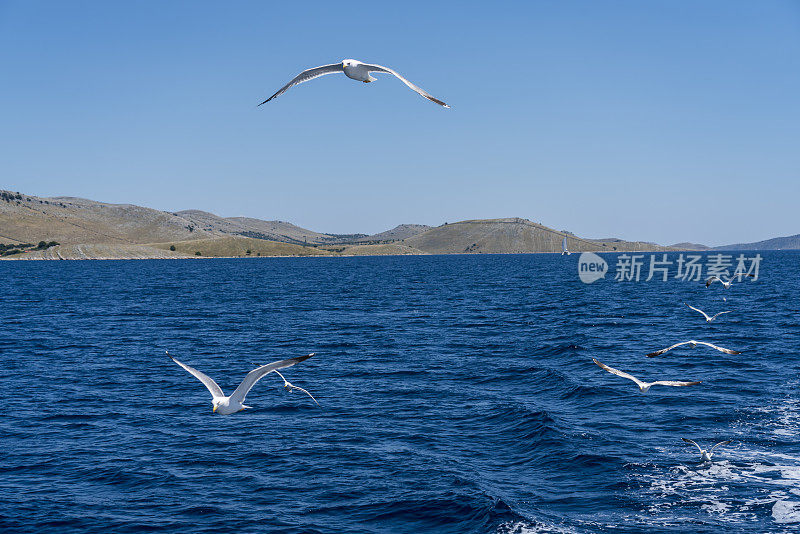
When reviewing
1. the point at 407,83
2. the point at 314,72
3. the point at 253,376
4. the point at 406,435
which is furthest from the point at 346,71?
the point at 406,435

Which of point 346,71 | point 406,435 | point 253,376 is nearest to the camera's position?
point 346,71

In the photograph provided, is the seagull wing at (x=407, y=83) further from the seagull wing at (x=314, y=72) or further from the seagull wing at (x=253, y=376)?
the seagull wing at (x=253, y=376)

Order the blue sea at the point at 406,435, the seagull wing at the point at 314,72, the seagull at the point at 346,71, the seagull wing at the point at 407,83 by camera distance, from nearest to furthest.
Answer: the seagull wing at the point at 407,83 < the seagull at the point at 346,71 < the seagull wing at the point at 314,72 < the blue sea at the point at 406,435

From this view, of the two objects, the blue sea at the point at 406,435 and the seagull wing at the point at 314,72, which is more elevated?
the seagull wing at the point at 314,72

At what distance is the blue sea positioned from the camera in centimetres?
1866

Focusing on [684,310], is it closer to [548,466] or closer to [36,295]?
[548,466]

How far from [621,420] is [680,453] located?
4.36 meters

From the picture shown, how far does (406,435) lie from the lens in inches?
999

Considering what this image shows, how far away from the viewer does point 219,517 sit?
18.5 m

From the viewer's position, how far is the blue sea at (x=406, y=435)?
18656 mm

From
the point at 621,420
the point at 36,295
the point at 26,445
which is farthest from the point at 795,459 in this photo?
the point at 36,295

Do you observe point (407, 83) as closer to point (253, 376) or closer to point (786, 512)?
point (253, 376)

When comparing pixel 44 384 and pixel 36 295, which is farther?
pixel 36 295

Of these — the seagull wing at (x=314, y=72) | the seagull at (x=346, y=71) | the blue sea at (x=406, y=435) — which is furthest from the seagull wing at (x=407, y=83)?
the blue sea at (x=406, y=435)
